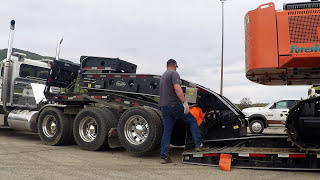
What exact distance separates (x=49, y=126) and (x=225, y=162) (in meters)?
5.16

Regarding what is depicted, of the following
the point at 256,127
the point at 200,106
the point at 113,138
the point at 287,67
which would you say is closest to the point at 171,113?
the point at 200,106

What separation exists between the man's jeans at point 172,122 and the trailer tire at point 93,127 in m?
1.68

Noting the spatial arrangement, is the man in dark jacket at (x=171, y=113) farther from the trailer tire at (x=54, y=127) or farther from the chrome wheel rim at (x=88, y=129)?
the trailer tire at (x=54, y=127)

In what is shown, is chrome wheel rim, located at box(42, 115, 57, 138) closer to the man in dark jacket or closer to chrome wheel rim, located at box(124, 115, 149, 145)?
chrome wheel rim, located at box(124, 115, 149, 145)

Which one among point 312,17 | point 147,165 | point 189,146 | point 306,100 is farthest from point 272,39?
point 147,165

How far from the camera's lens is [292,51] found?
15.8ft

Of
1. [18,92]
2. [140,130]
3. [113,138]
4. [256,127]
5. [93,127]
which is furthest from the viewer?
[256,127]

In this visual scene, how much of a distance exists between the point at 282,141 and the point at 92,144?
4107 millimetres

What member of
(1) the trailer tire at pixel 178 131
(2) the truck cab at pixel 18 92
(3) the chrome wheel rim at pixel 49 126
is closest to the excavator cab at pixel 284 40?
(1) the trailer tire at pixel 178 131

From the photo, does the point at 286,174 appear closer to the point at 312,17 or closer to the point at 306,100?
the point at 306,100

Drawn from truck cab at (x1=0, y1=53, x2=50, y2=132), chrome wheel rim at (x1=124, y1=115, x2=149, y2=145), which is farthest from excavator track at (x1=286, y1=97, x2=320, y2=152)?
truck cab at (x1=0, y1=53, x2=50, y2=132)

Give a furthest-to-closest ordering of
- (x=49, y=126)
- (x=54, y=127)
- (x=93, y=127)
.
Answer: (x=49, y=126) < (x=54, y=127) < (x=93, y=127)

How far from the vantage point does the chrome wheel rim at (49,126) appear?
27.1 ft

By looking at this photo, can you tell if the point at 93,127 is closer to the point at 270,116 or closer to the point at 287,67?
the point at 287,67
